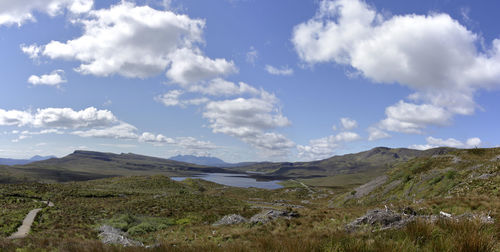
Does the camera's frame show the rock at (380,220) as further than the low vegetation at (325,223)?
Yes

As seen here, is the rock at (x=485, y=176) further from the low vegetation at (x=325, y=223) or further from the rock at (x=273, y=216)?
the rock at (x=273, y=216)

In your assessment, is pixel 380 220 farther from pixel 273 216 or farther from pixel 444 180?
pixel 444 180

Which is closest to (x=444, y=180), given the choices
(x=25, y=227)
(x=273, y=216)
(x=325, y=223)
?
(x=325, y=223)

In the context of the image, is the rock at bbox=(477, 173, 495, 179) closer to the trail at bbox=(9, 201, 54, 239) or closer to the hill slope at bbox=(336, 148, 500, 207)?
the hill slope at bbox=(336, 148, 500, 207)

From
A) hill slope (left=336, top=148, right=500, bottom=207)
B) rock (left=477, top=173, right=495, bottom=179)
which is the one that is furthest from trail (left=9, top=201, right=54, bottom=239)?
rock (left=477, top=173, right=495, bottom=179)

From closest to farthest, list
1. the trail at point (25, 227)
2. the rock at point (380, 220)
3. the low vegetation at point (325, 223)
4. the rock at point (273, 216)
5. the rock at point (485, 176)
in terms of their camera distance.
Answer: the low vegetation at point (325, 223), the rock at point (380, 220), the rock at point (273, 216), the rock at point (485, 176), the trail at point (25, 227)

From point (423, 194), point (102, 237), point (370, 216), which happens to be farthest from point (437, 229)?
point (423, 194)

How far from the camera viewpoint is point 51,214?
112 ft

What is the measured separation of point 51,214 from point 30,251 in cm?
3421

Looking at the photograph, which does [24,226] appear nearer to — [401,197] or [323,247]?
[323,247]

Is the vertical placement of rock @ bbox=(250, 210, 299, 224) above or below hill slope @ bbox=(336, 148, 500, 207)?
below

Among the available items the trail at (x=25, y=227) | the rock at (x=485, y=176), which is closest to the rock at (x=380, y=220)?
the rock at (x=485, y=176)

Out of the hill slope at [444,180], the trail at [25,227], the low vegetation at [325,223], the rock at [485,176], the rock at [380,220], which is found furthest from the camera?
the trail at [25,227]

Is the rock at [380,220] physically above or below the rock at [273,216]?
above
